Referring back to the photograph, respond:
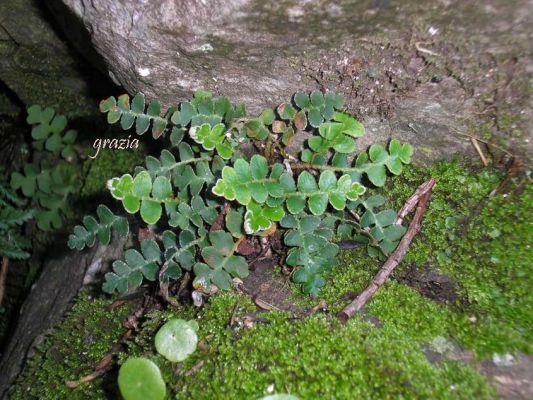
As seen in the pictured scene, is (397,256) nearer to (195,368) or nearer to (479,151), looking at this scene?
(479,151)

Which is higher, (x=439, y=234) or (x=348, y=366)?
(x=439, y=234)

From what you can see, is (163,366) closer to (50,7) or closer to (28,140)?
(50,7)

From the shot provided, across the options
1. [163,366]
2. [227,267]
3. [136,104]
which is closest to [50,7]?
[136,104]

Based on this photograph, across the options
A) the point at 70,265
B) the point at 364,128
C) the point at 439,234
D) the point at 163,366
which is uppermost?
the point at 364,128

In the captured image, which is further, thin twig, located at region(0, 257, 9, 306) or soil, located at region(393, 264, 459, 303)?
thin twig, located at region(0, 257, 9, 306)

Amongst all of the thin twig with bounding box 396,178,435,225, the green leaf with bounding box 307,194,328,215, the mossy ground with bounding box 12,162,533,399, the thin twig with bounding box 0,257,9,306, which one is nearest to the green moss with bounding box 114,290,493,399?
the mossy ground with bounding box 12,162,533,399

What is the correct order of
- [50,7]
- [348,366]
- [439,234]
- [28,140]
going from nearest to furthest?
[348,366]
[439,234]
[50,7]
[28,140]

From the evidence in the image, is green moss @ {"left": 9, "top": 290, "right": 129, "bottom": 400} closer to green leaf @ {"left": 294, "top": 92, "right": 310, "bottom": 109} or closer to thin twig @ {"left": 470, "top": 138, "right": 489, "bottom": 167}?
green leaf @ {"left": 294, "top": 92, "right": 310, "bottom": 109}

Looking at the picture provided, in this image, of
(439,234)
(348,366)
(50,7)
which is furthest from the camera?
(50,7)
